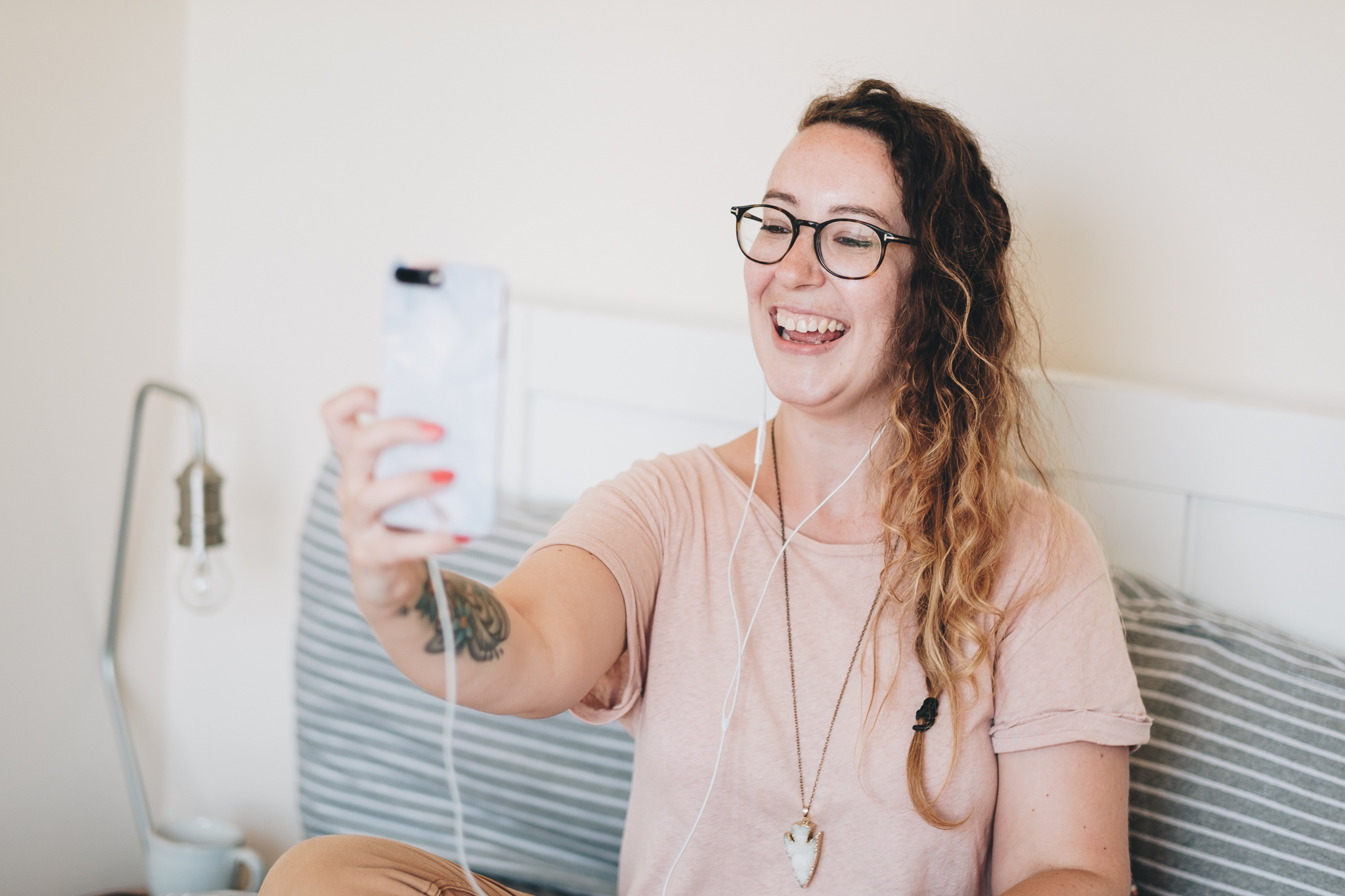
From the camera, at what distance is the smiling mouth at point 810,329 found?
114 cm

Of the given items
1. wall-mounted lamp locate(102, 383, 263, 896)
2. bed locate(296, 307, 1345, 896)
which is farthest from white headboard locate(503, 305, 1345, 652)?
wall-mounted lamp locate(102, 383, 263, 896)

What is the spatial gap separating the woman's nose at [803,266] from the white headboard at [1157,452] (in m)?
0.43

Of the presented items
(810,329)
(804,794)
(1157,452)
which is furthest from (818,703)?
(1157,452)

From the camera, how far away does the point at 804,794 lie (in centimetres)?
108

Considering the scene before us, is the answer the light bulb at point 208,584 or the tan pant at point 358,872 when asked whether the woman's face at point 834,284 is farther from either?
the light bulb at point 208,584

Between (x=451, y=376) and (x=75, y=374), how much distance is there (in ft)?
4.42

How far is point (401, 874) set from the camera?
1.02 m

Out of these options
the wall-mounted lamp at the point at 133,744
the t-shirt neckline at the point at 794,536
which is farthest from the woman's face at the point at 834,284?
the wall-mounted lamp at the point at 133,744

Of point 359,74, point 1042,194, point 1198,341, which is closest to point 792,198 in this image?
point 1042,194

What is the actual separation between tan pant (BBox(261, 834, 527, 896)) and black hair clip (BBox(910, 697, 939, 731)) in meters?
0.48

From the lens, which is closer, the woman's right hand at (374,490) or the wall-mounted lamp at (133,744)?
the woman's right hand at (374,490)

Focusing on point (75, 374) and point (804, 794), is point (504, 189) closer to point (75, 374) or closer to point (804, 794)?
point (75, 374)

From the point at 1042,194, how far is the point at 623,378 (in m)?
0.64

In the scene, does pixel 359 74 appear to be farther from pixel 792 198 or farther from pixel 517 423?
pixel 792 198
